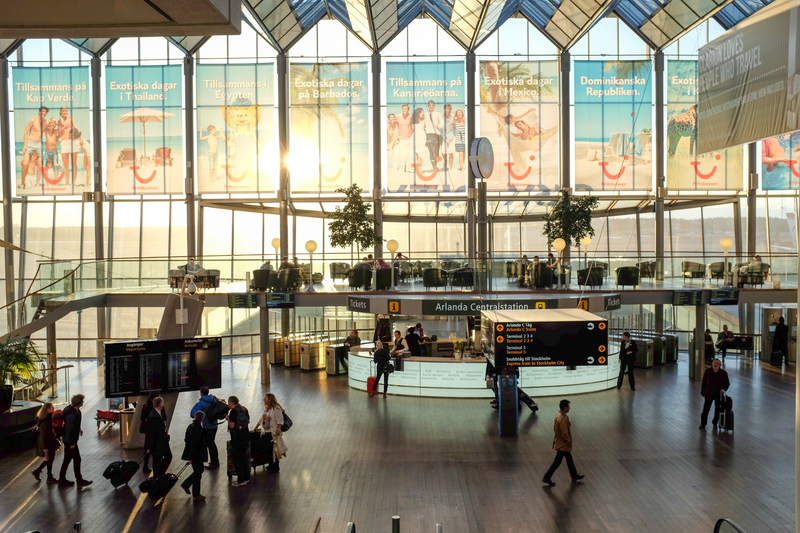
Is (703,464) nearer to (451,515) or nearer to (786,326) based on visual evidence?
(451,515)

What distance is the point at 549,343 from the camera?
10.5 meters

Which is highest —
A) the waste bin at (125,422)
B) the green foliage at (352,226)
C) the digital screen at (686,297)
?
the green foliage at (352,226)

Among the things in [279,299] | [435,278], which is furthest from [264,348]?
[435,278]

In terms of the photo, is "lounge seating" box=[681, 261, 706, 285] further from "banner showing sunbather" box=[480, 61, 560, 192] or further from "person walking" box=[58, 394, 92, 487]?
"person walking" box=[58, 394, 92, 487]

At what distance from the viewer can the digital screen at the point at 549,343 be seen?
34.1ft

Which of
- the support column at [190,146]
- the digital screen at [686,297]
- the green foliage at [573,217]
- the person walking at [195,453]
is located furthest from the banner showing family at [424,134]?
the person walking at [195,453]

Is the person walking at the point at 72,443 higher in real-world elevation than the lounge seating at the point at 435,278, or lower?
lower

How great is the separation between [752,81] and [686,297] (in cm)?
1249

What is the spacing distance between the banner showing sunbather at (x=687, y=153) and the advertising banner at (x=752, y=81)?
65.4ft

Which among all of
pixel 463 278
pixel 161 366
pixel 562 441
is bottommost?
pixel 562 441

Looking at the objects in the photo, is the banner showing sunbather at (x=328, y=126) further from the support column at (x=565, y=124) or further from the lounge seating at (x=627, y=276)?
the lounge seating at (x=627, y=276)

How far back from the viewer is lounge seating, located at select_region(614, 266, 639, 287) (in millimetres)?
20141

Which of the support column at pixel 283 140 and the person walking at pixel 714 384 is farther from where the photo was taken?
the support column at pixel 283 140

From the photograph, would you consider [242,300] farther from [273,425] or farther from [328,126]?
[328,126]
